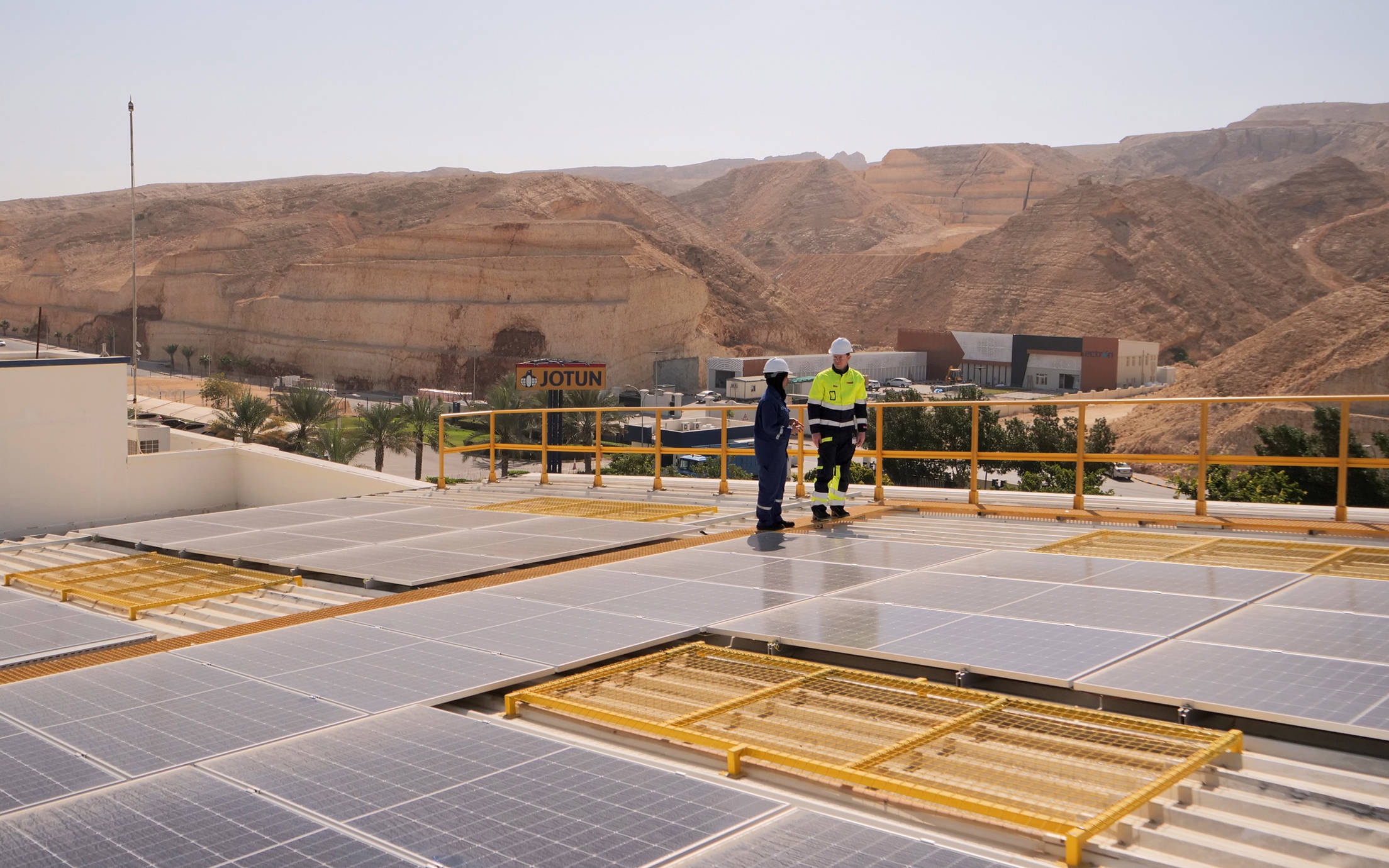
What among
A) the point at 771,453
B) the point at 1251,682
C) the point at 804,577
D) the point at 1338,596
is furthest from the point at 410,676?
the point at 1338,596

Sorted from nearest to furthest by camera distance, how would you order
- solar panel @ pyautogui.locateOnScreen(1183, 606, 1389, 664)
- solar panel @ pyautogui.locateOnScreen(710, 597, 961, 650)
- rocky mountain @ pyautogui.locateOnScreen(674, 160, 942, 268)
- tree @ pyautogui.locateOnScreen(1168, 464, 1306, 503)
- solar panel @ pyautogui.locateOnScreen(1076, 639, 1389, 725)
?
solar panel @ pyautogui.locateOnScreen(1076, 639, 1389, 725)
solar panel @ pyautogui.locateOnScreen(1183, 606, 1389, 664)
solar panel @ pyautogui.locateOnScreen(710, 597, 961, 650)
tree @ pyautogui.locateOnScreen(1168, 464, 1306, 503)
rocky mountain @ pyautogui.locateOnScreen(674, 160, 942, 268)

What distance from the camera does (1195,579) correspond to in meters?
7.42

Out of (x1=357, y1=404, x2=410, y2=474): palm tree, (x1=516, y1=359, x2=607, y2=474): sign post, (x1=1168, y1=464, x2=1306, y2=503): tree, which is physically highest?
(x1=516, y1=359, x2=607, y2=474): sign post

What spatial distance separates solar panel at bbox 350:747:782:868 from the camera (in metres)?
3.44

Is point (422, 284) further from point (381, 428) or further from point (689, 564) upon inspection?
point (689, 564)

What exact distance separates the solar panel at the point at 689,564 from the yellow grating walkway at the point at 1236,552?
2412 mm

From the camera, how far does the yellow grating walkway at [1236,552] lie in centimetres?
787

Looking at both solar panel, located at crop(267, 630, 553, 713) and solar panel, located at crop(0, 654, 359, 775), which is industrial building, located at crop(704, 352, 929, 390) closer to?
solar panel, located at crop(267, 630, 553, 713)

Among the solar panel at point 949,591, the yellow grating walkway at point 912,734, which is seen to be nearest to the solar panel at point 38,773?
the yellow grating walkway at point 912,734

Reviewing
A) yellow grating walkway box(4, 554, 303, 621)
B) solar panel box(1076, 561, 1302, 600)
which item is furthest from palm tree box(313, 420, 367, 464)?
solar panel box(1076, 561, 1302, 600)

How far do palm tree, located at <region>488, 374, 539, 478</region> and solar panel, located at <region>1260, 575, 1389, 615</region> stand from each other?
1231 inches

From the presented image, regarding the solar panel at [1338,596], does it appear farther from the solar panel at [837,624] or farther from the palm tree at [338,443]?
the palm tree at [338,443]

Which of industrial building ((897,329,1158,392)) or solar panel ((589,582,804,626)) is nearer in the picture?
solar panel ((589,582,804,626))

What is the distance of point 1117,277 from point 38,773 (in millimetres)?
118167
